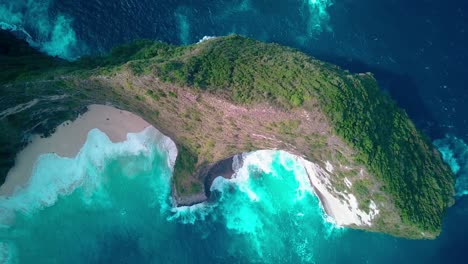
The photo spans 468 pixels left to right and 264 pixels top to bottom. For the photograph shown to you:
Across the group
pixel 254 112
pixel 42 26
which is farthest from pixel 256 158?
pixel 42 26

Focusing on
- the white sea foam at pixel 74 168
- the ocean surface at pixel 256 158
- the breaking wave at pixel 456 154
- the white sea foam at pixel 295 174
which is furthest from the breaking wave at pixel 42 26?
the breaking wave at pixel 456 154

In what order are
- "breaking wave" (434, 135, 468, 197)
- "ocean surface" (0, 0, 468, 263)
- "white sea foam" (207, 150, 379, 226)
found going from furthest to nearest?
"breaking wave" (434, 135, 468, 197) → "white sea foam" (207, 150, 379, 226) → "ocean surface" (0, 0, 468, 263)

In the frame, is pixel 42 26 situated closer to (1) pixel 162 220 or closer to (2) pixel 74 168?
(2) pixel 74 168

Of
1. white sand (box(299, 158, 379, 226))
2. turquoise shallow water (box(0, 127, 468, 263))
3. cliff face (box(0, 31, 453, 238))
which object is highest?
cliff face (box(0, 31, 453, 238))

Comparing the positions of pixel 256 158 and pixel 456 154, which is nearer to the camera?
pixel 256 158

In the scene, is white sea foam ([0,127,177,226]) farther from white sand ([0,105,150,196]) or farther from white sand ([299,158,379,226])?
white sand ([299,158,379,226])

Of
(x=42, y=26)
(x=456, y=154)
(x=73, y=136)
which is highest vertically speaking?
(x=42, y=26)

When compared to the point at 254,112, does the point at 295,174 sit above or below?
below

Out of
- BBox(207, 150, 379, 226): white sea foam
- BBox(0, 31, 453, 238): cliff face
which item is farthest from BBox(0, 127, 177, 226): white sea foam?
BBox(207, 150, 379, 226): white sea foam
